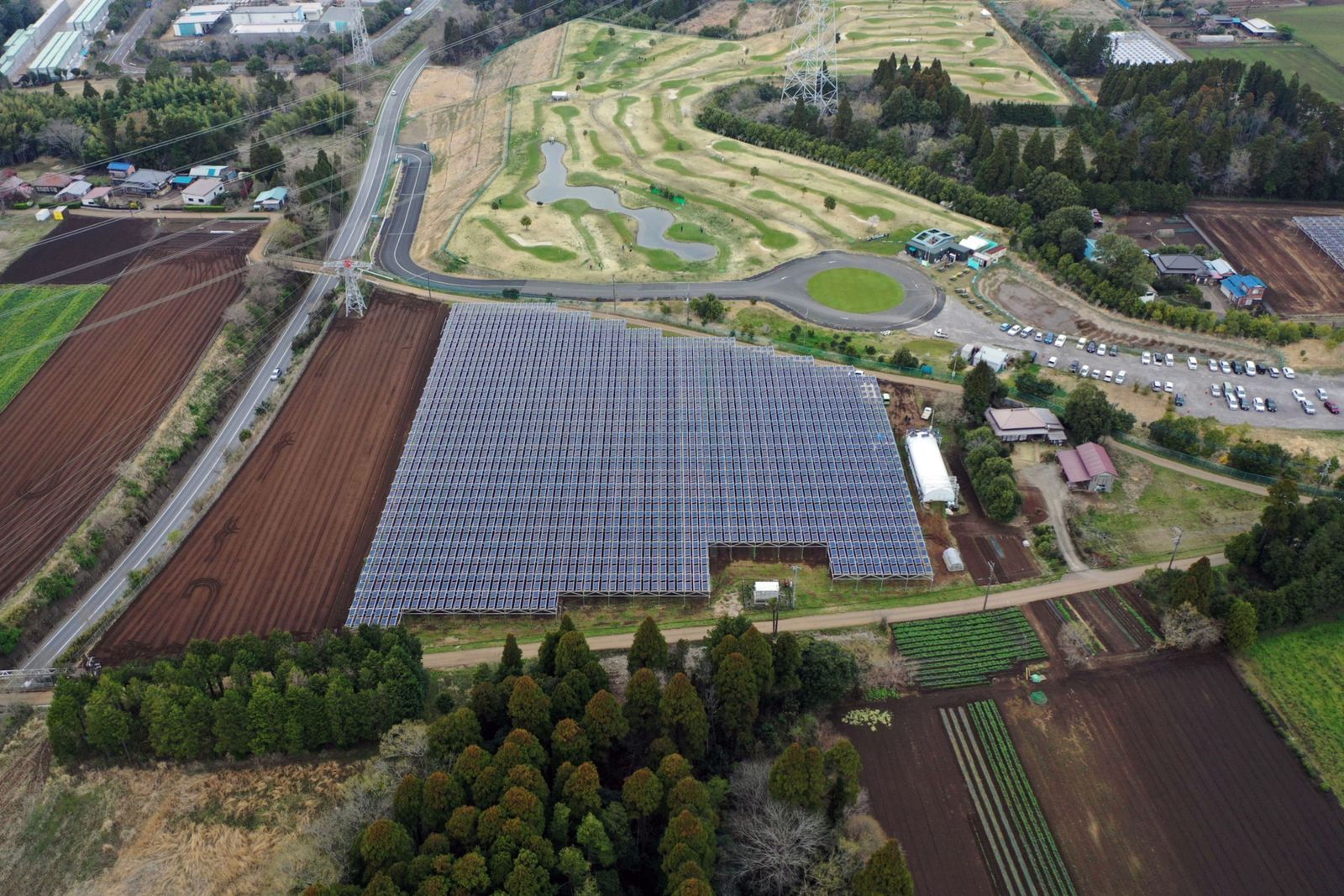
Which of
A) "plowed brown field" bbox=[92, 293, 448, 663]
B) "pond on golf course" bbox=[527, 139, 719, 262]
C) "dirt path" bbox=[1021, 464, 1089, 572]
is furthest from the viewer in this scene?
"pond on golf course" bbox=[527, 139, 719, 262]

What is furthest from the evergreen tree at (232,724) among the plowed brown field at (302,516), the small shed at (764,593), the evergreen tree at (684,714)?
the small shed at (764,593)

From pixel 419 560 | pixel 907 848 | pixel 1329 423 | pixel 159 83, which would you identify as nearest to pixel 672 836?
pixel 907 848

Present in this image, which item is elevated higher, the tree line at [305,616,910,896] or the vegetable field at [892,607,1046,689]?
the tree line at [305,616,910,896]

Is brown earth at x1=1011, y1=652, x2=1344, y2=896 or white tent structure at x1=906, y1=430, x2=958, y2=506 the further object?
white tent structure at x1=906, y1=430, x2=958, y2=506

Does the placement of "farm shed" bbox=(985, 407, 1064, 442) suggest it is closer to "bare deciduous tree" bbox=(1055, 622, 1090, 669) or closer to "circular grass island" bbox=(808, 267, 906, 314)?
"bare deciduous tree" bbox=(1055, 622, 1090, 669)

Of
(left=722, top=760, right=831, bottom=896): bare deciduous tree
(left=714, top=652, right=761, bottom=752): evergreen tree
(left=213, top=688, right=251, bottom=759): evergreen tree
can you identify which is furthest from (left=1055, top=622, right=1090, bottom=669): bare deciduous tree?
(left=213, top=688, right=251, bottom=759): evergreen tree

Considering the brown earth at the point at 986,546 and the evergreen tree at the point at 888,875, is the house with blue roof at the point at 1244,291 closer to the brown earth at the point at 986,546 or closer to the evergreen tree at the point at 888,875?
the brown earth at the point at 986,546

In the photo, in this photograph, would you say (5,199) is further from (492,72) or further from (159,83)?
(492,72)
